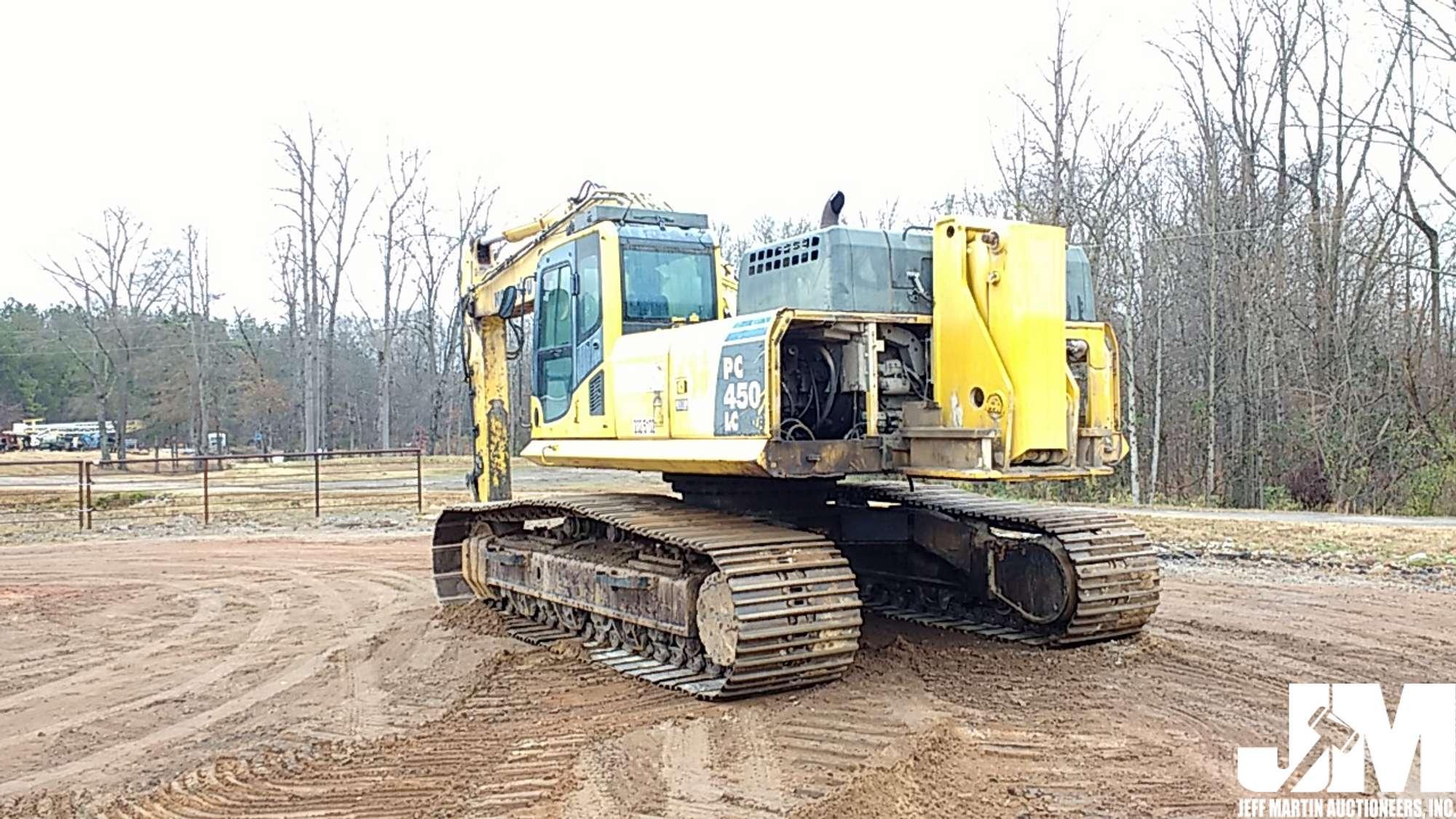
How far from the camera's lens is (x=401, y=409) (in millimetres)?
69625

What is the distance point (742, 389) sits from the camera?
6.84m

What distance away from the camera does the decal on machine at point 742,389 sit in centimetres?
668

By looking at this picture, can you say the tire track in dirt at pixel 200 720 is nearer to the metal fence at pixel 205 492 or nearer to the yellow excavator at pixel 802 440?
the yellow excavator at pixel 802 440

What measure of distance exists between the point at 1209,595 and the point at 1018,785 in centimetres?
631

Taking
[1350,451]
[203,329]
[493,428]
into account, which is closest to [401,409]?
[203,329]

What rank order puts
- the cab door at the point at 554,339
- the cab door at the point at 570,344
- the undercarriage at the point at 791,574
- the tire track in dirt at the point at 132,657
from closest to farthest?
the undercarriage at the point at 791,574, the tire track in dirt at the point at 132,657, the cab door at the point at 570,344, the cab door at the point at 554,339

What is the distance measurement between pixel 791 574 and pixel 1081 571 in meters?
2.01

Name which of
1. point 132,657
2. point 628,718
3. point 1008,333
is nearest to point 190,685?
point 132,657

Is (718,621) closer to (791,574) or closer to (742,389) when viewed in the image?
(791,574)

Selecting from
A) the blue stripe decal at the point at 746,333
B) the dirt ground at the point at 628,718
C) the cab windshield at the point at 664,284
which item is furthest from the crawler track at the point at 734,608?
the cab windshield at the point at 664,284

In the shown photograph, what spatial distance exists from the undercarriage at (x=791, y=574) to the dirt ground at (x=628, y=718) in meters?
0.27

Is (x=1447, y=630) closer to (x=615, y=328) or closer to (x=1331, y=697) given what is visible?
(x=1331, y=697)

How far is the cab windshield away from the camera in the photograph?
346 inches

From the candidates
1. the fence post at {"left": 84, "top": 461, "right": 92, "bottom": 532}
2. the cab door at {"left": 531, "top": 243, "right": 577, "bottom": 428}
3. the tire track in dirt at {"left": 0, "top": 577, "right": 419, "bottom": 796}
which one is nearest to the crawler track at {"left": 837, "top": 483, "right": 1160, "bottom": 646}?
the cab door at {"left": 531, "top": 243, "right": 577, "bottom": 428}
